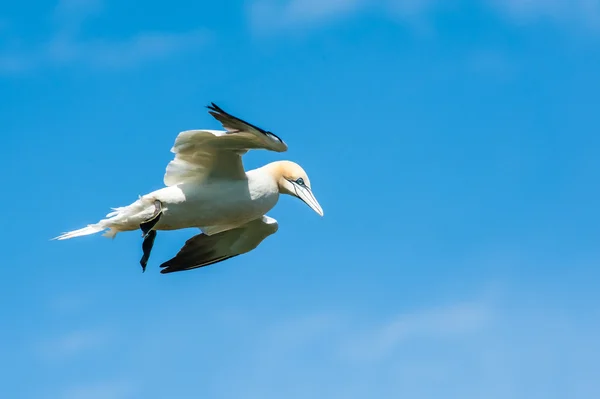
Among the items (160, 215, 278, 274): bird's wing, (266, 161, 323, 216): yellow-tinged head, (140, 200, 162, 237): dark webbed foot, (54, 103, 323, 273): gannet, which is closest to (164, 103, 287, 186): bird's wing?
(54, 103, 323, 273): gannet

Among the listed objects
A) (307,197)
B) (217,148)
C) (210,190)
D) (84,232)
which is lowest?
(84,232)

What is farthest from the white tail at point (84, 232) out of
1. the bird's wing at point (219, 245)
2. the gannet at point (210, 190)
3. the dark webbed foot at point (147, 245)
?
the bird's wing at point (219, 245)

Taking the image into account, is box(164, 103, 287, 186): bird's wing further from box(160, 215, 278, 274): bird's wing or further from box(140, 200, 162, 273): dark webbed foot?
box(160, 215, 278, 274): bird's wing

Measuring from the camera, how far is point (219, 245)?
707 inches

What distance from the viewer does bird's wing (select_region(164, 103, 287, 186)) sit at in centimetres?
1532

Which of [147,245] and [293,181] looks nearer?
[147,245]

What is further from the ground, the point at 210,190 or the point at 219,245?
the point at 219,245

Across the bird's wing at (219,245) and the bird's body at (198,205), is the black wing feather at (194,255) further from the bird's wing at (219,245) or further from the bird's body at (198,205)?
the bird's body at (198,205)

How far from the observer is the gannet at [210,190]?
623 inches

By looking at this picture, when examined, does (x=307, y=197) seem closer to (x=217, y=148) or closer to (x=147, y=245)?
(x=217, y=148)

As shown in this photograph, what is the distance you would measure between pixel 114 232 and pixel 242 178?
1.82m

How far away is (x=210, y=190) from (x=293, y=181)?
1.24m

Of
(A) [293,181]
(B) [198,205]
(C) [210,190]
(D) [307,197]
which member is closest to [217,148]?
(C) [210,190]

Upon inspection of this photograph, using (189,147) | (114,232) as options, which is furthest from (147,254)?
(189,147)
